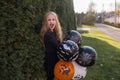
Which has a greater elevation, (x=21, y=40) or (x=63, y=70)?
(x=21, y=40)

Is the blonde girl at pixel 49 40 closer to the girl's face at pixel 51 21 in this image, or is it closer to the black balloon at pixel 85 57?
the girl's face at pixel 51 21

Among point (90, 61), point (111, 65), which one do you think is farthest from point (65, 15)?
point (111, 65)

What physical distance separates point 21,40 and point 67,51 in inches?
28.2

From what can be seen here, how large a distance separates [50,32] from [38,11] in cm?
37

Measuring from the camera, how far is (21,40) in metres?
4.67

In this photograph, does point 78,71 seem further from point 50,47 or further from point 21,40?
point 21,40

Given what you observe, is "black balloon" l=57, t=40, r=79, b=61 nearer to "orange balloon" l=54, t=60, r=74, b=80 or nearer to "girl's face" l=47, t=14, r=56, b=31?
"orange balloon" l=54, t=60, r=74, b=80

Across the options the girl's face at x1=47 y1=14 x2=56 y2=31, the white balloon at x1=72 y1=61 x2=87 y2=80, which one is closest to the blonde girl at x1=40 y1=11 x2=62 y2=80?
the girl's face at x1=47 y1=14 x2=56 y2=31

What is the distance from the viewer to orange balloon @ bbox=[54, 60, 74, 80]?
196 inches

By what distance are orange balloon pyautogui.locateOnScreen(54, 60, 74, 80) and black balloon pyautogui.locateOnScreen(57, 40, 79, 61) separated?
133 mm

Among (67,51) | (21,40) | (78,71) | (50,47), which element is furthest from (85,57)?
(21,40)

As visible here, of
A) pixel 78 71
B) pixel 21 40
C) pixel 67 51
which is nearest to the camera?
pixel 21 40

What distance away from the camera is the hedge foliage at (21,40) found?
4465mm

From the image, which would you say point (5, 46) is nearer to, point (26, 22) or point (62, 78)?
point (26, 22)
